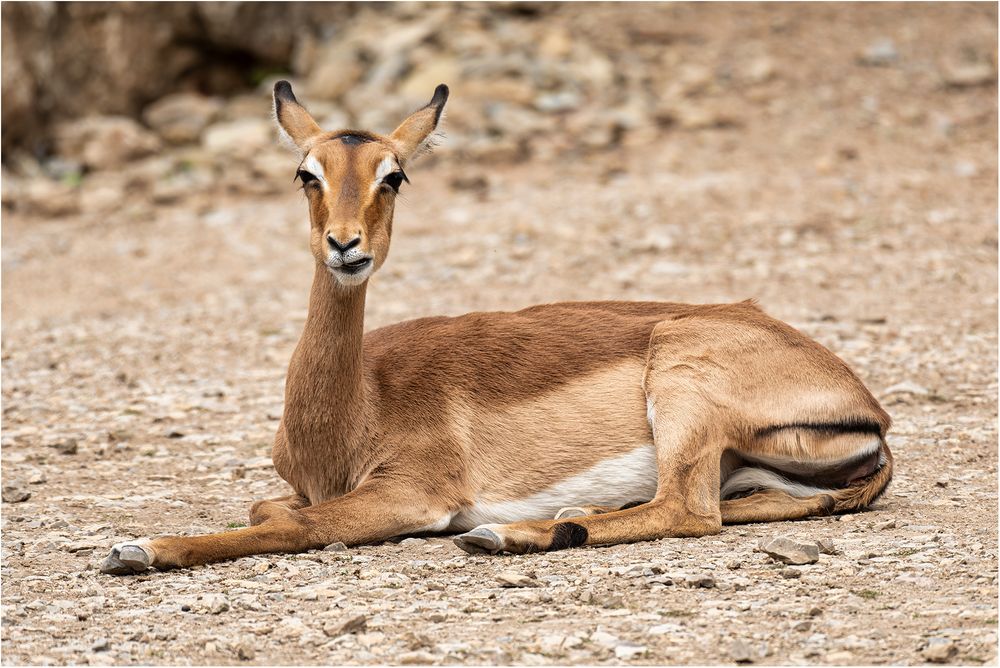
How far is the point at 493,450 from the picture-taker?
677cm

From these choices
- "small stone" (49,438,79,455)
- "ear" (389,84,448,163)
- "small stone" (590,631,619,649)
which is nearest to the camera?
"small stone" (590,631,619,649)

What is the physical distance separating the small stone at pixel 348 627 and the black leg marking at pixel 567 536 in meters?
1.42

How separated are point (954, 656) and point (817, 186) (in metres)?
10.4

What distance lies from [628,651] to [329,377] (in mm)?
2442

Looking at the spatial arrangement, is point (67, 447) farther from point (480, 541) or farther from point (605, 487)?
point (605, 487)

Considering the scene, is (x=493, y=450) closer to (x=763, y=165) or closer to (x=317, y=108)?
(x=763, y=165)

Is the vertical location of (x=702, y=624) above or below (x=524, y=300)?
below

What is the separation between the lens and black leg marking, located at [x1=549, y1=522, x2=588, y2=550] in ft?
20.1

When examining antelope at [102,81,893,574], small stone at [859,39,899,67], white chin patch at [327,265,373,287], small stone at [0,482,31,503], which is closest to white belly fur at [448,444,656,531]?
antelope at [102,81,893,574]

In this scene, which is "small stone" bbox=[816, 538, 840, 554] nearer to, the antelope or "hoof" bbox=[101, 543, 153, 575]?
the antelope

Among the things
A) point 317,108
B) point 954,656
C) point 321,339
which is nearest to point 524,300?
point 321,339

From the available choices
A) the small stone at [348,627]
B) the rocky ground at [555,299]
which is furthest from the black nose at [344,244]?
the small stone at [348,627]

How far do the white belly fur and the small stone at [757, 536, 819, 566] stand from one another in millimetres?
1125

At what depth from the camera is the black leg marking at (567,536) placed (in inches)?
241
